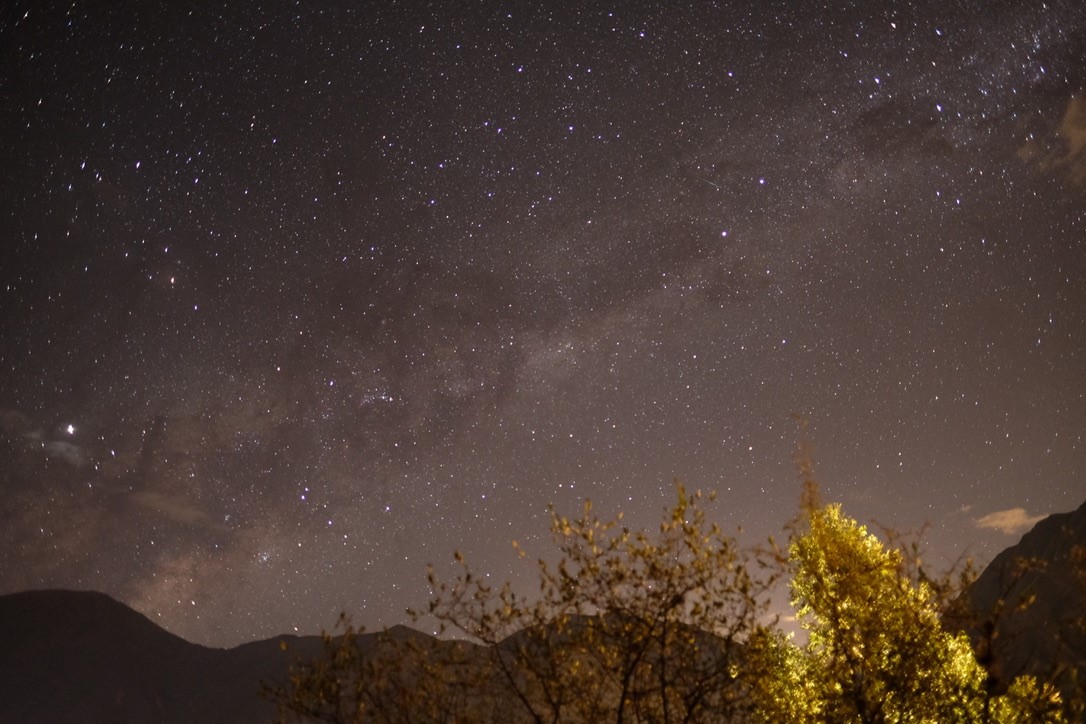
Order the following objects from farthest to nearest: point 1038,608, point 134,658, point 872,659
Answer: point 134,658 < point 1038,608 < point 872,659

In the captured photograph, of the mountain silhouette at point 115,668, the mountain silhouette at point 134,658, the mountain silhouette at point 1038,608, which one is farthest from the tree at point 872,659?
the mountain silhouette at point 115,668

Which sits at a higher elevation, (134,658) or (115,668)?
(134,658)

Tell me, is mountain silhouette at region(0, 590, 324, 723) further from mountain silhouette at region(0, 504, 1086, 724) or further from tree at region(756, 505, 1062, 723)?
tree at region(756, 505, 1062, 723)

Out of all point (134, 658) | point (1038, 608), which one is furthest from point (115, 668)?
point (1038, 608)

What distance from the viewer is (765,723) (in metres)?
10.2

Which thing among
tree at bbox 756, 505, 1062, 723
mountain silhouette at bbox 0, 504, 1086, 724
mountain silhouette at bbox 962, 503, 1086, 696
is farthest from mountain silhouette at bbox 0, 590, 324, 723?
Answer: tree at bbox 756, 505, 1062, 723

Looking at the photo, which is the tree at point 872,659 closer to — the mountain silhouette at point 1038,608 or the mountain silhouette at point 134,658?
the mountain silhouette at point 1038,608

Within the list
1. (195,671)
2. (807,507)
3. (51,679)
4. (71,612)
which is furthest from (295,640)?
(807,507)

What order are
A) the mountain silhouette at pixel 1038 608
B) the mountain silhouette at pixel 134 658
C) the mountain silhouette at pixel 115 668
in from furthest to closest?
the mountain silhouette at pixel 115 668, the mountain silhouette at pixel 134 658, the mountain silhouette at pixel 1038 608

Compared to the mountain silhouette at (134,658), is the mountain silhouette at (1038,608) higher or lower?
lower

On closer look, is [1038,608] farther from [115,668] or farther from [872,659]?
[115,668]

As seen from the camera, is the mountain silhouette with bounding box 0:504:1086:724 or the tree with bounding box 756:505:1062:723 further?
the mountain silhouette with bounding box 0:504:1086:724

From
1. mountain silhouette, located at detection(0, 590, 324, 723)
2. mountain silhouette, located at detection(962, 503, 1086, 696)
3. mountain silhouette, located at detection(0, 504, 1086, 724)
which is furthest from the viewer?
mountain silhouette, located at detection(0, 590, 324, 723)

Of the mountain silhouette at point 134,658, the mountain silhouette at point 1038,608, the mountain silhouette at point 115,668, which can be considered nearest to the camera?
the mountain silhouette at point 1038,608
